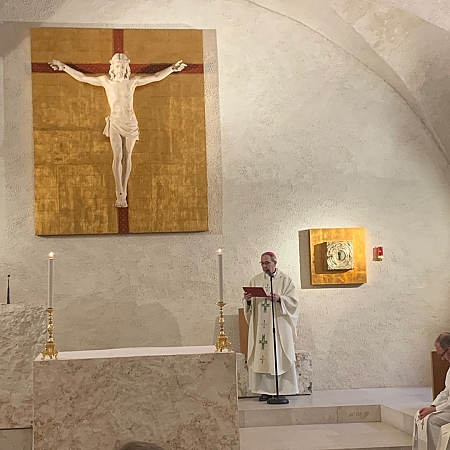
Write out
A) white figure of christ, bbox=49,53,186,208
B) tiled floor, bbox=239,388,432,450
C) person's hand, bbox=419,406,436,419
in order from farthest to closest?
1. white figure of christ, bbox=49,53,186,208
2. tiled floor, bbox=239,388,432,450
3. person's hand, bbox=419,406,436,419

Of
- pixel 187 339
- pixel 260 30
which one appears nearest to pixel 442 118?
pixel 260 30

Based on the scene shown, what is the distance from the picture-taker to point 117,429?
16.0ft

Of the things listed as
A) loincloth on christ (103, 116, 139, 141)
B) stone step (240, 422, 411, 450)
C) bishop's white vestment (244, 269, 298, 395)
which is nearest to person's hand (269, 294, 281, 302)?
bishop's white vestment (244, 269, 298, 395)

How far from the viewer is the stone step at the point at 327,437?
6.77 metres

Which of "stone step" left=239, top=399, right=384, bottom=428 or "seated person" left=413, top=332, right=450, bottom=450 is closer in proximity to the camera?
"seated person" left=413, top=332, right=450, bottom=450

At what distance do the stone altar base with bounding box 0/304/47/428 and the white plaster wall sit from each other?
3.26 metres

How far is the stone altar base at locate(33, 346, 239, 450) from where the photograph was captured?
4.86 meters

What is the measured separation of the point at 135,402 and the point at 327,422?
11.5ft

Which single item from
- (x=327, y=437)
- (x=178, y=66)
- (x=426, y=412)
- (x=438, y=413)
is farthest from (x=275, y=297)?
(x=178, y=66)

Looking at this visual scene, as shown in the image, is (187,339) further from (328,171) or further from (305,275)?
(328,171)

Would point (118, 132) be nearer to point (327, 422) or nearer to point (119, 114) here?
point (119, 114)

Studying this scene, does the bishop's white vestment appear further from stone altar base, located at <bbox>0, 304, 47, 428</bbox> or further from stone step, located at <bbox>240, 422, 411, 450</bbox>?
stone altar base, located at <bbox>0, 304, 47, 428</bbox>

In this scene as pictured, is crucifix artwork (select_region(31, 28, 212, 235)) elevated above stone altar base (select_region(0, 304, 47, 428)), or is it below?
above

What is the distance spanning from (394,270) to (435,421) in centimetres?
389
